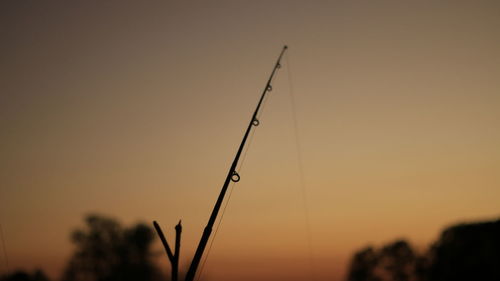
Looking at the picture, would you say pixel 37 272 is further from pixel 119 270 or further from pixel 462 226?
pixel 462 226

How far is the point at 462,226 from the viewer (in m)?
16.0

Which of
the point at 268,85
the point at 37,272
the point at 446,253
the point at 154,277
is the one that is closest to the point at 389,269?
the point at 154,277

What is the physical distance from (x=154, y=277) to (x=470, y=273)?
148 feet

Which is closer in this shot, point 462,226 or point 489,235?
point 489,235

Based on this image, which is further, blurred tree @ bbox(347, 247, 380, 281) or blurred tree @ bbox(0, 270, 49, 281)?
blurred tree @ bbox(347, 247, 380, 281)

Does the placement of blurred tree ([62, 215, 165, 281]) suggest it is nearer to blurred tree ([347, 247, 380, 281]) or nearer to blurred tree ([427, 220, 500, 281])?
blurred tree ([347, 247, 380, 281])

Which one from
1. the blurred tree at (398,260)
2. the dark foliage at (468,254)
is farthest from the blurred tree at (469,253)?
the blurred tree at (398,260)

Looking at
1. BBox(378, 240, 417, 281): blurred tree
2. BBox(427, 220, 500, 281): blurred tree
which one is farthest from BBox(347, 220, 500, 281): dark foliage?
BBox(378, 240, 417, 281): blurred tree

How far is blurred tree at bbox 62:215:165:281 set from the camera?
48.3 meters

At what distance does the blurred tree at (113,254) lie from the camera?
158 feet

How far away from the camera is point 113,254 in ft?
167

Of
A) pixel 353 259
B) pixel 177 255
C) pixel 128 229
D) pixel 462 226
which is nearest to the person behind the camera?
pixel 177 255

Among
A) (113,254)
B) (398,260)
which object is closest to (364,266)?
(398,260)

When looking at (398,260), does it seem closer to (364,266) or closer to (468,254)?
(364,266)
